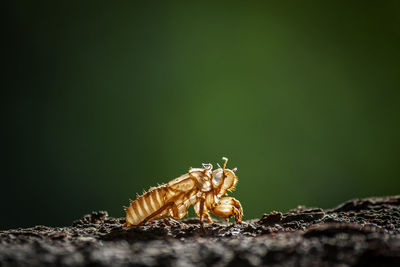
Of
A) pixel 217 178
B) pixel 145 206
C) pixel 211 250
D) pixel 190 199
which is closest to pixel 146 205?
pixel 145 206

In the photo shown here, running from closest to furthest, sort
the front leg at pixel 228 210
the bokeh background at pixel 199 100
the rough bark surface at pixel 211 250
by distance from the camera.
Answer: the rough bark surface at pixel 211 250 → the front leg at pixel 228 210 → the bokeh background at pixel 199 100

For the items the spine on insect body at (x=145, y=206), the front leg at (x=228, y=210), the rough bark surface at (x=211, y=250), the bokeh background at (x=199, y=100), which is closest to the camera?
the rough bark surface at (x=211, y=250)

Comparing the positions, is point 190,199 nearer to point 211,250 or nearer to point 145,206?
point 145,206

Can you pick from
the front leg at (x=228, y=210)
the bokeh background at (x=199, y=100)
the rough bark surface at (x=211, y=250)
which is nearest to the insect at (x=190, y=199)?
the front leg at (x=228, y=210)

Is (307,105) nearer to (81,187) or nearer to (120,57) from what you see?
(120,57)

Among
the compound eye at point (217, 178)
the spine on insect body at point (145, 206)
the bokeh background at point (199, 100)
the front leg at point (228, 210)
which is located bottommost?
the front leg at point (228, 210)

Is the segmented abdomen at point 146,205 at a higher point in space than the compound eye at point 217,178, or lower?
lower

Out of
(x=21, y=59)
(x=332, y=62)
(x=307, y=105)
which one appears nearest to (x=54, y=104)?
(x=21, y=59)

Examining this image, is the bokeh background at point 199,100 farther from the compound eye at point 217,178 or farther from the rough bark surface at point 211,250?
the rough bark surface at point 211,250

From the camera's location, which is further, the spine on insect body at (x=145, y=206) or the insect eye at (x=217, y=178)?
the insect eye at (x=217, y=178)
